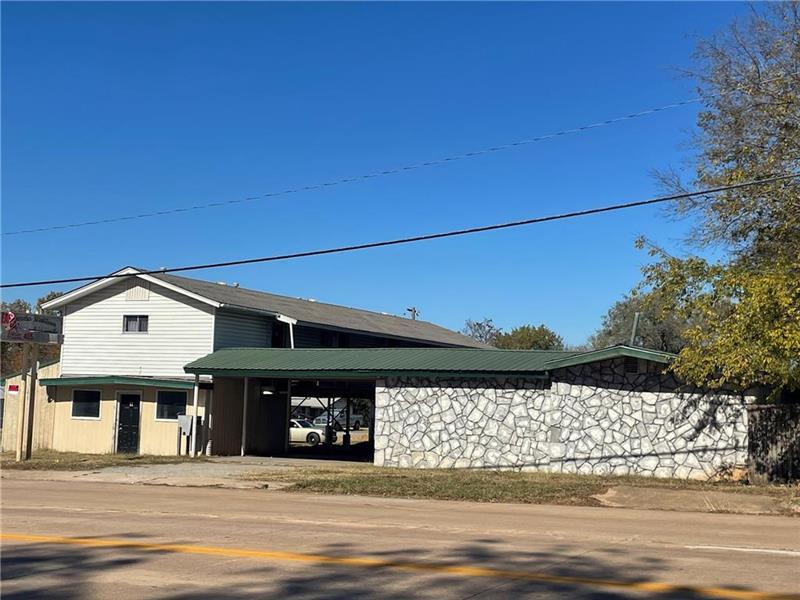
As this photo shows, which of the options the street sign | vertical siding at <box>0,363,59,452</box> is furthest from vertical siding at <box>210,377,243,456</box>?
vertical siding at <box>0,363,59,452</box>

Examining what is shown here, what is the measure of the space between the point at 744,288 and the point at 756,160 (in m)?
4.96

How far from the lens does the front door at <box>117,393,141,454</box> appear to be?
31.5 meters

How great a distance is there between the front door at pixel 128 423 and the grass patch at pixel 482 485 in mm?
9474

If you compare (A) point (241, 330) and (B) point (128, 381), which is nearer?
(B) point (128, 381)

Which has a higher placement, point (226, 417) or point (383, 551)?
point (226, 417)

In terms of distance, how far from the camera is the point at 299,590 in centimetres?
805

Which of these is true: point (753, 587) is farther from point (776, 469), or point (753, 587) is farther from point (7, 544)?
point (776, 469)

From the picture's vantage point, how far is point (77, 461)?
27.3 metres

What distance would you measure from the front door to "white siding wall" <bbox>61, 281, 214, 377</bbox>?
1.17m

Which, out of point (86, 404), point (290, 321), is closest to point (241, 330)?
point (290, 321)

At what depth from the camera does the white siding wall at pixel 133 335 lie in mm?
31781

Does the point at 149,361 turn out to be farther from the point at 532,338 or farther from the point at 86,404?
the point at 532,338

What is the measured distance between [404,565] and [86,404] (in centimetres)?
2598

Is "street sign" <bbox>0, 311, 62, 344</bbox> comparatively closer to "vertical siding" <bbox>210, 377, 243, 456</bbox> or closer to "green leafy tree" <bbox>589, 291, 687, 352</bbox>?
"vertical siding" <bbox>210, 377, 243, 456</bbox>
